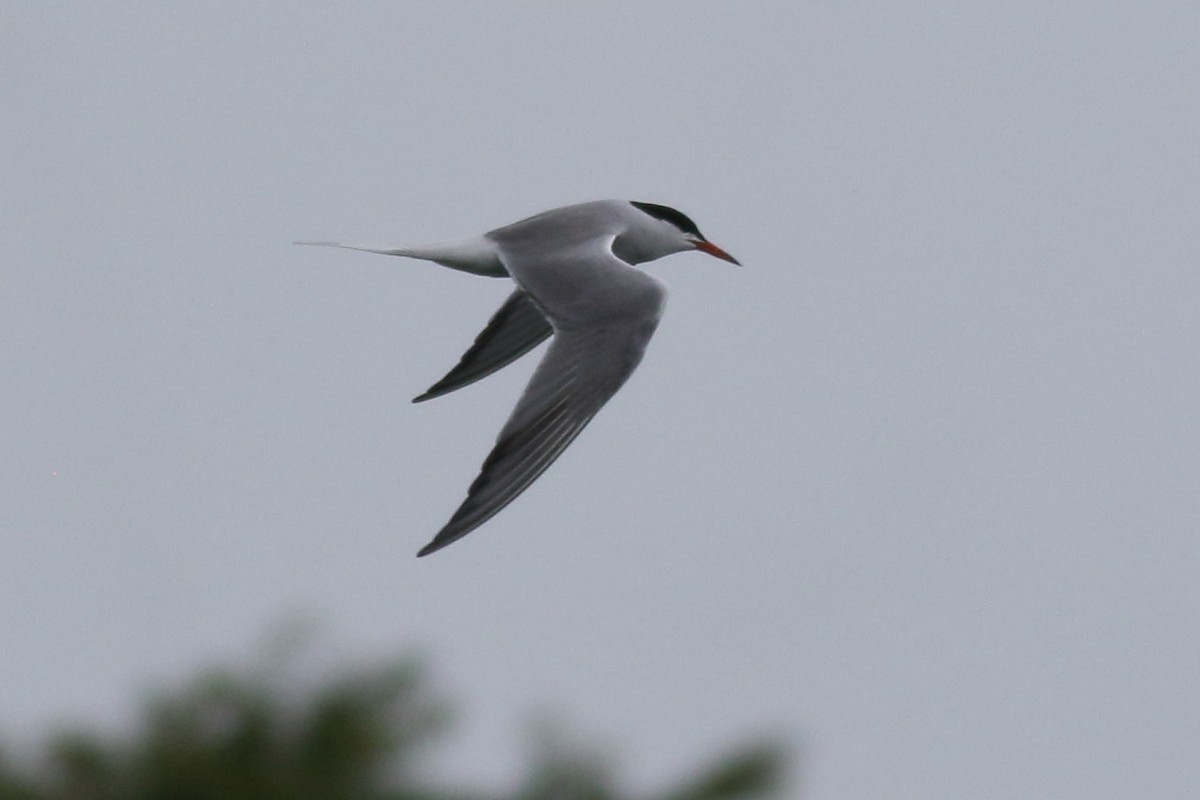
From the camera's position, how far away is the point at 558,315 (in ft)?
27.1

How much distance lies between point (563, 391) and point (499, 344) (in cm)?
202

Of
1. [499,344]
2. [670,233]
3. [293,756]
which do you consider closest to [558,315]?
[499,344]

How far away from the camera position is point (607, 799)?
2795mm

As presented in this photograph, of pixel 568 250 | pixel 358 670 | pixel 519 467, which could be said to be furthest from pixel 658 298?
pixel 358 670

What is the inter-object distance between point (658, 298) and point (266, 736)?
5.67 metres

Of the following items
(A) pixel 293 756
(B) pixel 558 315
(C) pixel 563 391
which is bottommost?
(A) pixel 293 756

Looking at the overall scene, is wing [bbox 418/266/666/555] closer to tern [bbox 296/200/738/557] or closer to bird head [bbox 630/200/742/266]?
tern [bbox 296/200/738/557]

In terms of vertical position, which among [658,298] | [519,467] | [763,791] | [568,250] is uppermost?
[568,250]

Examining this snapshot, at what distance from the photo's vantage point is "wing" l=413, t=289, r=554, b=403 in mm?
9570

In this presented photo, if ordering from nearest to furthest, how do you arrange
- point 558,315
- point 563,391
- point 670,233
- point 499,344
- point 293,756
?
point 293,756, point 563,391, point 558,315, point 499,344, point 670,233

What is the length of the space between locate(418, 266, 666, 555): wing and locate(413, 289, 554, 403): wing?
3.48 feet

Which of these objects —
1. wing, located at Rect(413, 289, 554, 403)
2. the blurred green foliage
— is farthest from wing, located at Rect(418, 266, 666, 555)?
the blurred green foliage

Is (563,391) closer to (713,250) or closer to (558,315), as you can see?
(558,315)

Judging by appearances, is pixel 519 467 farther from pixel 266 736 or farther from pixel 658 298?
pixel 266 736
